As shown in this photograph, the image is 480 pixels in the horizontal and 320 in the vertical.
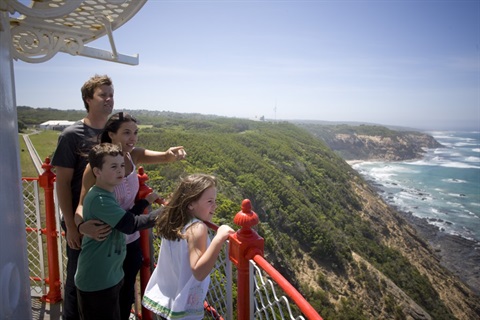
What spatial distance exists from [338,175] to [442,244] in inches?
641

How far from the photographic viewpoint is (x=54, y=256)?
3.63 metres

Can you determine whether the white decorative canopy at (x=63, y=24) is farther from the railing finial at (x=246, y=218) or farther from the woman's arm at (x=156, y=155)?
the railing finial at (x=246, y=218)

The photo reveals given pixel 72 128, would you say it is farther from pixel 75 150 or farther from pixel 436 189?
pixel 436 189

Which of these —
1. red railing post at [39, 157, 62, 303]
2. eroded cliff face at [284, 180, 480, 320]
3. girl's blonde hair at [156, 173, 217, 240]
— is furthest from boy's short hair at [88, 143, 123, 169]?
eroded cliff face at [284, 180, 480, 320]

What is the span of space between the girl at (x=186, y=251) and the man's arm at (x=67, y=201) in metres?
0.73

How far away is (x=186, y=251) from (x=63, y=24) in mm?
2043

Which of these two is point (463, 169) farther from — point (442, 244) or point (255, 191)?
point (255, 191)

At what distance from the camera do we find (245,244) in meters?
1.99

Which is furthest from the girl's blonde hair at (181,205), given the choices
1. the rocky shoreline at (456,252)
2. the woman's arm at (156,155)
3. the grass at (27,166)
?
the rocky shoreline at (456,252)

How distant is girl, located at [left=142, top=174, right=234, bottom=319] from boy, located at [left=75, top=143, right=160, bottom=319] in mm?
211

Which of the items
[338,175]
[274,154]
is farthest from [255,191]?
[338,175]

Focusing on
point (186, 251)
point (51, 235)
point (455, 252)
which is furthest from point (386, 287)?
point (186, 251)

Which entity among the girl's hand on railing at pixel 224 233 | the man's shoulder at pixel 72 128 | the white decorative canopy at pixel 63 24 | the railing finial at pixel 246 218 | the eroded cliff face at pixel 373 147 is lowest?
the eroded cliff face at pixel 373 147

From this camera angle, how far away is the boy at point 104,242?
214 cm
